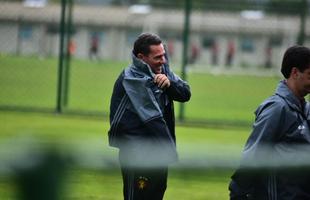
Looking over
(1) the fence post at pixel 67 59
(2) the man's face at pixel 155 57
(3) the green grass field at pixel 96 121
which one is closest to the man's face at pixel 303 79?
(3) the green grass field at pixel 96 121

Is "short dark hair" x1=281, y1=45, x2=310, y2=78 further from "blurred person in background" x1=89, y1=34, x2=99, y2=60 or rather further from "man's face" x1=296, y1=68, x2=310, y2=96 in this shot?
"blurred person in background" x1=89, y1=34, x2=99, y2=60

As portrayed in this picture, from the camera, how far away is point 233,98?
18.9 m

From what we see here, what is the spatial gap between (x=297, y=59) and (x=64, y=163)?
2.03 m

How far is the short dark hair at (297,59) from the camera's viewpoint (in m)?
3.59

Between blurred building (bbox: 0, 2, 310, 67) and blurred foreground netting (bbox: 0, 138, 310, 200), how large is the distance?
460 inches

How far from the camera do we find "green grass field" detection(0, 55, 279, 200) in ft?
6.57

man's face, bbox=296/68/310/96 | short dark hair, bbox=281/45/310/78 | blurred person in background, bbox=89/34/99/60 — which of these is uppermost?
short dark hair, bbox=281/45/310/78

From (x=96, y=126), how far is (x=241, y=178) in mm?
9562

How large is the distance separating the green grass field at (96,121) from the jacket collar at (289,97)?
1.53 ft

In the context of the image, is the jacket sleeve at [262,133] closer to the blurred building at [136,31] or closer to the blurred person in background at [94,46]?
the blurred building at [136,31]

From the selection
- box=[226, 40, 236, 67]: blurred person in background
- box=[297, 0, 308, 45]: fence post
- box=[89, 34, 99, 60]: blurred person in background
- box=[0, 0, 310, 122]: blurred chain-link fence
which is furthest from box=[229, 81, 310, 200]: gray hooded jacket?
box=[89, 34, 99, 60]: blurred person in background

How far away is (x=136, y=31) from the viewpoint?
2283 cm

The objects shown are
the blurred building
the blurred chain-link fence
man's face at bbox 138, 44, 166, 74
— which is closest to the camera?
man's face at bbox 138, 44, 166, 74

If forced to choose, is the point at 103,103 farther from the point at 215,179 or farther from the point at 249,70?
the point at 215,179
